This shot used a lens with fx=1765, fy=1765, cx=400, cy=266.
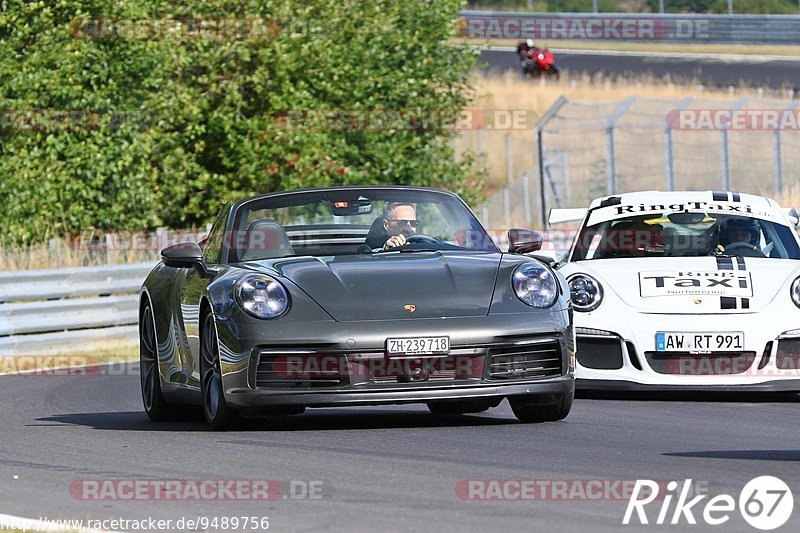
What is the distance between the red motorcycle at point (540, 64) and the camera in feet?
150

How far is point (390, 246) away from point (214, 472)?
2.55 meters

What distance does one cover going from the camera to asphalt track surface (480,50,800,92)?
4269cm

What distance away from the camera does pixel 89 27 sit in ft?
79.4

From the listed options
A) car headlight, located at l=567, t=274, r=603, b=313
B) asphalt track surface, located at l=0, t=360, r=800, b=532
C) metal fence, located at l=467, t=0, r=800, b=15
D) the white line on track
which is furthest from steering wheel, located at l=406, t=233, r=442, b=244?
metal fence, located at l=467, t=0, r=800, b=15

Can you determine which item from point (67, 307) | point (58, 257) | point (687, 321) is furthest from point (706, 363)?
point (58, 257)

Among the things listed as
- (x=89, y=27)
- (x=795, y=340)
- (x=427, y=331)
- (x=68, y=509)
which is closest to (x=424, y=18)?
(x=89, y=27)

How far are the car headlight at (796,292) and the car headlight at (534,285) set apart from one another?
249cm

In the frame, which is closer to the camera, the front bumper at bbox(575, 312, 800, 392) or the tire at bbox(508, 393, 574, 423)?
the tire at bbox(508, 393, 574, 423)

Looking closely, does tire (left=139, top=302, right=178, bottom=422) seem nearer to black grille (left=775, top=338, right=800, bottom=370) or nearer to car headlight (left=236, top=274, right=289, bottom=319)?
car headlight (left=236, top=274, right=289, bottom=319)

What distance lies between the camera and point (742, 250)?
1184 cm

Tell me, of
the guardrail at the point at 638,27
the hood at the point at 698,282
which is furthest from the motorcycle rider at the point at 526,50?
the hood at the point at 698,282

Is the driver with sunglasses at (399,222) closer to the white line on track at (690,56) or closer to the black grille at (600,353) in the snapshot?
the black grille at (600,353)

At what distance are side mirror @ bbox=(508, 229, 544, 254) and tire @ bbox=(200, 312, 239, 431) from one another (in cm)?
168

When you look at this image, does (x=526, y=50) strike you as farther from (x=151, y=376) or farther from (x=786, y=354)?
(x=151, y=376)
